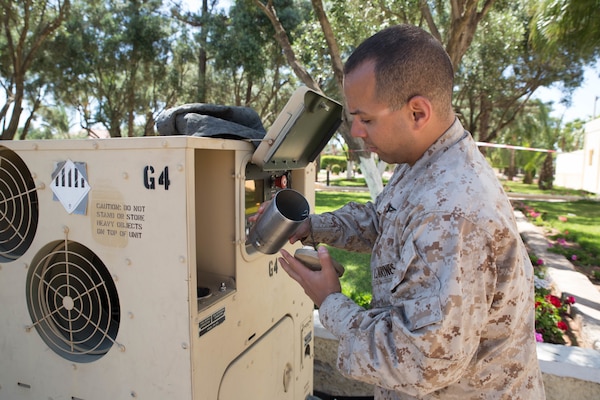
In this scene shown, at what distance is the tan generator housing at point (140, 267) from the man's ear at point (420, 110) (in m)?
0.59

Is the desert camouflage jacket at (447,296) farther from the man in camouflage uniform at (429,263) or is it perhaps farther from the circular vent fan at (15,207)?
the circular vent fan at (15,207)

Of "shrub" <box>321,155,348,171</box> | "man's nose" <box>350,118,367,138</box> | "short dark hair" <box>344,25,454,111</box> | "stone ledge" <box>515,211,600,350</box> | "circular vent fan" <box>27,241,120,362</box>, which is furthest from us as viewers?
"shrub" <box>321,155,348,171</box>

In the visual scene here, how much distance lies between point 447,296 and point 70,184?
138 centimetres

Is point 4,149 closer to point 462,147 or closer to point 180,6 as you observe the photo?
point 462,147

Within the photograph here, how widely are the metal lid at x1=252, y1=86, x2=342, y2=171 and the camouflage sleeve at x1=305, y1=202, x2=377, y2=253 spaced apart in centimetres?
30

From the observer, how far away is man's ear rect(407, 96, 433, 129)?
111 centimetres

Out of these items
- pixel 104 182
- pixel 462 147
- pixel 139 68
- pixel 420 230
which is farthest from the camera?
pixel 139 68

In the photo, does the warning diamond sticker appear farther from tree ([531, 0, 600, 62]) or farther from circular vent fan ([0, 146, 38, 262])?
tree ([531, 0, 600, 62])

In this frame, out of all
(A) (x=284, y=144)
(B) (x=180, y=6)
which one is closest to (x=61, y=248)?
(A) (x=284, y=144)

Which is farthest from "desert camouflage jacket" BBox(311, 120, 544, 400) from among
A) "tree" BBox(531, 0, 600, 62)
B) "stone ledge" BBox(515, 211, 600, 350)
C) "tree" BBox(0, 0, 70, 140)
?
"tree" BBox(0, 0, 70, 140)

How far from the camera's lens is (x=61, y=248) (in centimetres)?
174

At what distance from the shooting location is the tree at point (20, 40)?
32.2 ft

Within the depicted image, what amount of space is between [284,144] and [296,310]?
104 cm

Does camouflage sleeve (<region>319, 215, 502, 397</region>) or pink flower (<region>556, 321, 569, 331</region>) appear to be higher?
camouflage sleeve (<region>319, 215, 502, 397</region>)
